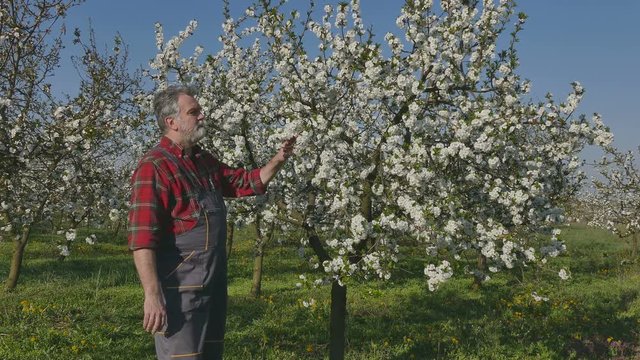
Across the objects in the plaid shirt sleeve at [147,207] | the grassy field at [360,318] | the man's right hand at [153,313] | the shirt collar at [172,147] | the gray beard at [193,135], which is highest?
the gray beard at [193,135]

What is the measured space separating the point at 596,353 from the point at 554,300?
4.17 metres

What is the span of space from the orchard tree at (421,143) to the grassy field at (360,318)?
0.76 m

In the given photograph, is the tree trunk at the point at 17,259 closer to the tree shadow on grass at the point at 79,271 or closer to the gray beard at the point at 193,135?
the tree shadow on grass at the point at 79,271

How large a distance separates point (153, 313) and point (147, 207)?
0.72 m

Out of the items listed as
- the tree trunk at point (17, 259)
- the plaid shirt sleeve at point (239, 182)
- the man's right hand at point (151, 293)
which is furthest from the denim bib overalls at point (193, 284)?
the tree trunk at point (17, 259)

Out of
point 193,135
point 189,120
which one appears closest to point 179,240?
point 193,135

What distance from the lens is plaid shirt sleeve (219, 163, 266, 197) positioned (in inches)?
183

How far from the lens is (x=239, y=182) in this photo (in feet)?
15.3

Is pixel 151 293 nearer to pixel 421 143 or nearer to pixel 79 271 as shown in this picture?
pixel 421 143

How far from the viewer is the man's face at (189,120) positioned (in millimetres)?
4047

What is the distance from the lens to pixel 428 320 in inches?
444

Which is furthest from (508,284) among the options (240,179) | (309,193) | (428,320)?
(240,179)

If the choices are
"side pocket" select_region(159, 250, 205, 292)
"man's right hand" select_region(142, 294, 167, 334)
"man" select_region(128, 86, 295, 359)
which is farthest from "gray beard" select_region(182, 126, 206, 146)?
"man's right hand" select_region(142, 294, 167, 334)

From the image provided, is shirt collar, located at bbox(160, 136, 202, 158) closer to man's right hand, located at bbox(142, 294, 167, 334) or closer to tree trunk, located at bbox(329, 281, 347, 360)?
man's right hand, located at bbox(142, 294, 167, 334)
